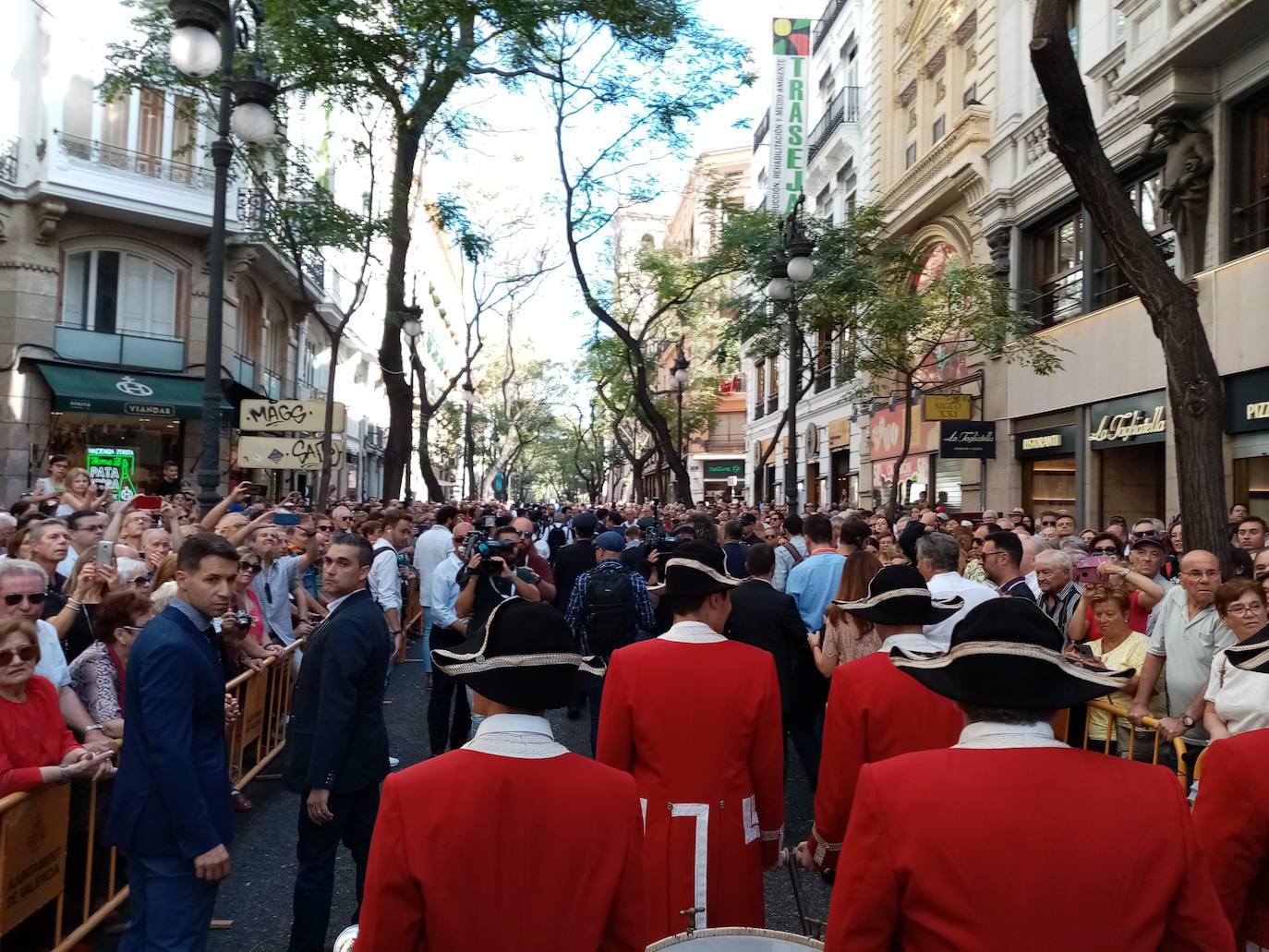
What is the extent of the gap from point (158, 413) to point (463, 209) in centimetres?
899

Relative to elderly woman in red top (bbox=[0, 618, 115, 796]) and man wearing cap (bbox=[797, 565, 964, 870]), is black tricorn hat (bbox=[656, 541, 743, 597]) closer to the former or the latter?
man wearing cap (bbox=[797, 565, 964, 870])

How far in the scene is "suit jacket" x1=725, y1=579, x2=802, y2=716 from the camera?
6.52 metres

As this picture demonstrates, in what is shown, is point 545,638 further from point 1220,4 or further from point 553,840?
point 1220,4

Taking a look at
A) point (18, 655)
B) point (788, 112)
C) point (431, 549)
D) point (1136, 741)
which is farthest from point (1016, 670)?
point (788, 112)

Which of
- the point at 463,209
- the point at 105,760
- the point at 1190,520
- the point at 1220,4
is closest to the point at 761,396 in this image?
the point at 463,209

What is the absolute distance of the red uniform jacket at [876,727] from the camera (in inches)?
141

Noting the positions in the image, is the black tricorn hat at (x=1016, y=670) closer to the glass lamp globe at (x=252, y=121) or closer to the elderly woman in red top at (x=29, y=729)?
the elderly woman in red top at (x=29, y=729)

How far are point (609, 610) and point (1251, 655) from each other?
4.80 m

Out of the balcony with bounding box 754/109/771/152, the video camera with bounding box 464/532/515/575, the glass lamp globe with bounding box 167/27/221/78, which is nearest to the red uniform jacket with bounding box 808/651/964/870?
the video camera with bounding box 464/532/515/575

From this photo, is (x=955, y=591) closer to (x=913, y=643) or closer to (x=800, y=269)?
(x=913, y=643)

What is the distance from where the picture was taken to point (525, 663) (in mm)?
2375

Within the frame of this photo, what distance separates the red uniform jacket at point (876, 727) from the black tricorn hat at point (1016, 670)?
1417mm

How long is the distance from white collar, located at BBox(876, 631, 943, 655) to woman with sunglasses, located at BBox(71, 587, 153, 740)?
12.1 feet

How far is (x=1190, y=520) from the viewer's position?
7.57m
